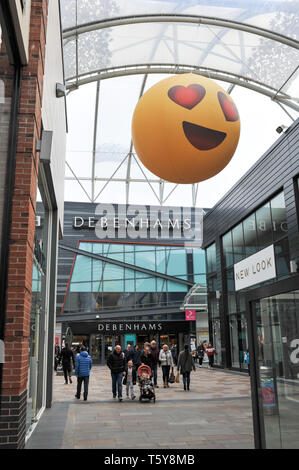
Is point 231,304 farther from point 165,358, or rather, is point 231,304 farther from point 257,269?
point 257,269

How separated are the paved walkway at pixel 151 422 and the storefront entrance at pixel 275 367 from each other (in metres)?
1.85

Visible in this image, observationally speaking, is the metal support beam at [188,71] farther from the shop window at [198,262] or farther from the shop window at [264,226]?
the shop window at [198,262]

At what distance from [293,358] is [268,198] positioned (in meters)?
14.2

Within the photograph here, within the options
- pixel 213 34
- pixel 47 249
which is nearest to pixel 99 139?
pixel 213 34

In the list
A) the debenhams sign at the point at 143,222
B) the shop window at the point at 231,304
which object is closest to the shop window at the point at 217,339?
the shop window at the point at 231,304

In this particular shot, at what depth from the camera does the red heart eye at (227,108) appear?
4637 millimetres

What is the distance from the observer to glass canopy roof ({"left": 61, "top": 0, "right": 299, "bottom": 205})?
16.5 m

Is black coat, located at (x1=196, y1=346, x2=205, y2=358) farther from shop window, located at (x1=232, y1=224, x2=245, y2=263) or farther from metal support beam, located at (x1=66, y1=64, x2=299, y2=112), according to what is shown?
metal support beam, located at (x1=66, y1=64, x2=299, y2=112)

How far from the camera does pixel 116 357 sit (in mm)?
12273

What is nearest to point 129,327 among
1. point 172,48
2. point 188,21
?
point 172,48

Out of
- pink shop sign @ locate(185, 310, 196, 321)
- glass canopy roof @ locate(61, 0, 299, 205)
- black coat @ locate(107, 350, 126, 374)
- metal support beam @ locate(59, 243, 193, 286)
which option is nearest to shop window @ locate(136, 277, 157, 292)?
metal support beam @ locate(59, 243, 193, 286)

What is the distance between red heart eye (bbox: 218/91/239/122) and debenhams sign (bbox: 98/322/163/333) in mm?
25718
